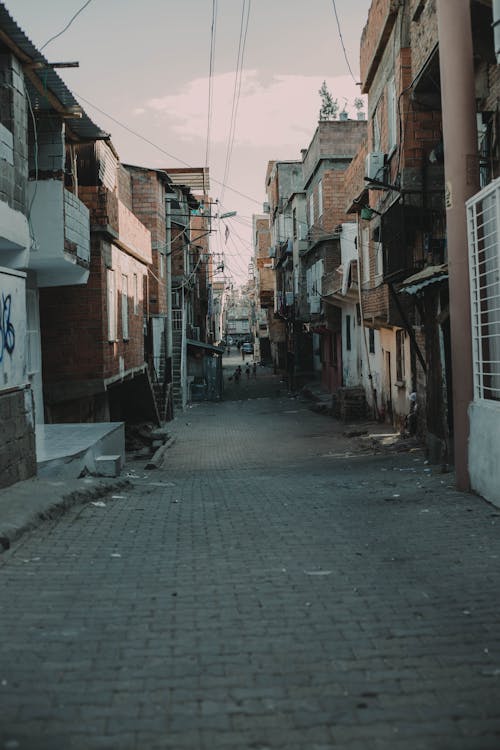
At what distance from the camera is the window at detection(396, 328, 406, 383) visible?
18922mm

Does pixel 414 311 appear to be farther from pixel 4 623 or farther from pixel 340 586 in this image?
pixel 4 623

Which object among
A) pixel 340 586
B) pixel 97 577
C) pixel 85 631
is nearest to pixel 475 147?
pixel 340 586

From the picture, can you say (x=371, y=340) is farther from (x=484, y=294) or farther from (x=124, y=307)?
(x=484, y=294)

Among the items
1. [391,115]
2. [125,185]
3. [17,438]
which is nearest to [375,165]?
[391,115]

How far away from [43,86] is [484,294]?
25.4 feet

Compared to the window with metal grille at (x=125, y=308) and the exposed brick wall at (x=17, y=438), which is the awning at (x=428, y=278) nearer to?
the exposed brick wall at (x=17, y=438)

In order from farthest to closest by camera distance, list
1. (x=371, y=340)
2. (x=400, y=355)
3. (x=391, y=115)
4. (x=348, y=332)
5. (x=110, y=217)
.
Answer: (x=348, y=332) → (x=371, y=340) → (x=400, y=355) → (x=110, y=217) → (x=391, y=115)

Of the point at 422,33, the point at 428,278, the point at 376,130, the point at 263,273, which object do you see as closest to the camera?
the point at 428,278

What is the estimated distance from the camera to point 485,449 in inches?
288

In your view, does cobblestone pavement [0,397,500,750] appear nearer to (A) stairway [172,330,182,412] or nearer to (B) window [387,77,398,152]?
(B) window [387,77,398,152]

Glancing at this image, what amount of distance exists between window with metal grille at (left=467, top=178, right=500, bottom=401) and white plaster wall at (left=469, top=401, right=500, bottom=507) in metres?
0.21

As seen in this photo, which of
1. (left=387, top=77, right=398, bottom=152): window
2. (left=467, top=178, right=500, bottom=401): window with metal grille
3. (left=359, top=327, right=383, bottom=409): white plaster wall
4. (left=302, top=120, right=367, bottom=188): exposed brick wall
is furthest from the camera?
(left=302, top=120, right=367, bottom=188): exposed brick wall

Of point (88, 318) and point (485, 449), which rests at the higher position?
point (88, 318)

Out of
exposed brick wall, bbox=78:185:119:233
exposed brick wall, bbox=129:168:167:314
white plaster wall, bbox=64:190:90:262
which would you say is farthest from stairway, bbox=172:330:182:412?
white plaster wall, bbox=64:190:90:262
